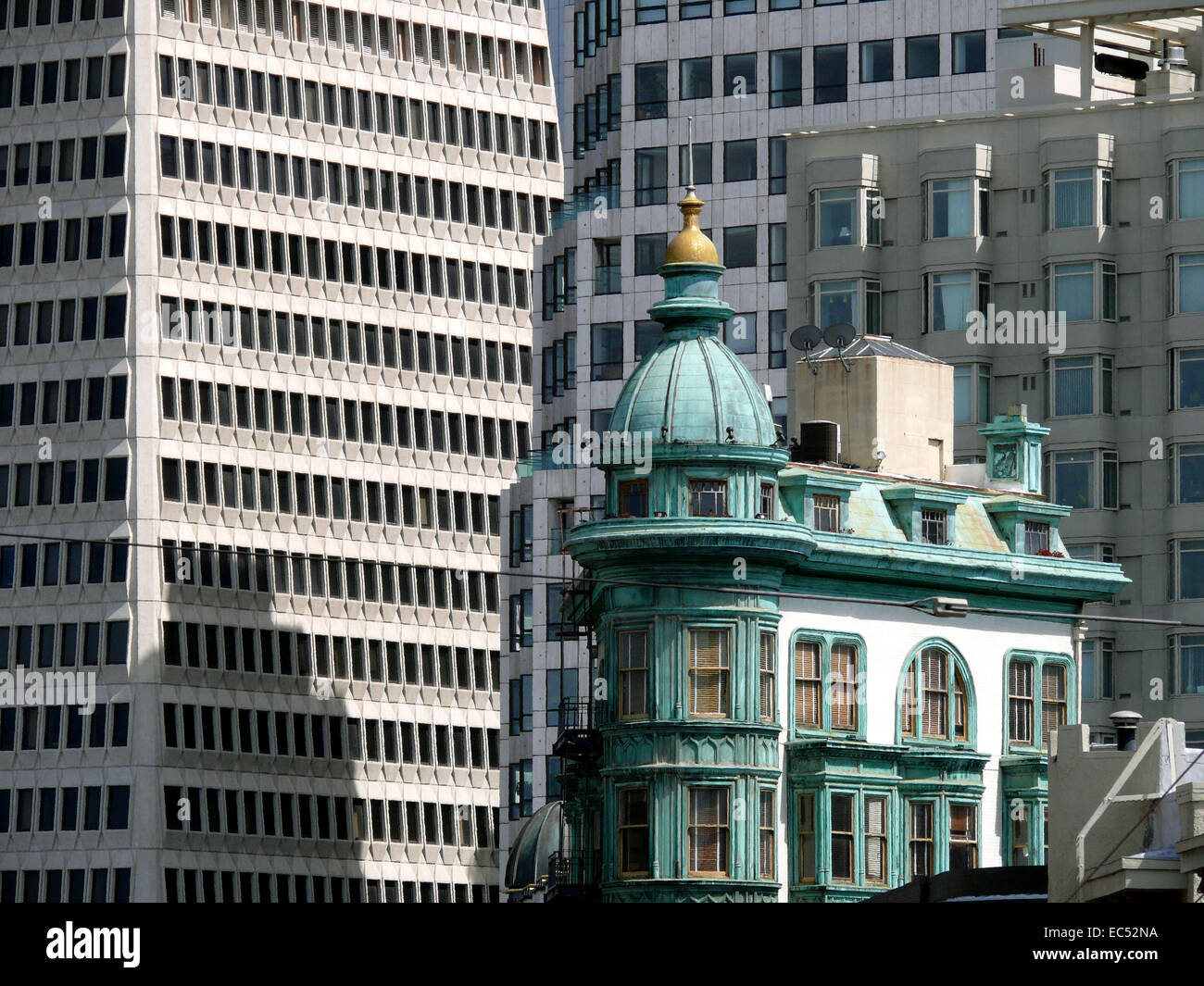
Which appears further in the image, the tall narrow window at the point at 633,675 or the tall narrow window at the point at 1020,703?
the tall narrow window at the point at 1020,703

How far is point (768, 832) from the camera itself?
8481cm

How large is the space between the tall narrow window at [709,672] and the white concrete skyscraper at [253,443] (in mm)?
84255

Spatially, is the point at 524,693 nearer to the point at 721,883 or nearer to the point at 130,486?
the point at 130,486

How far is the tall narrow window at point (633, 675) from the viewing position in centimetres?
8506

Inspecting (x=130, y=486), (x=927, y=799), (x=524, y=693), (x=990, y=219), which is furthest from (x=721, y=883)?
(x=130, y=486)

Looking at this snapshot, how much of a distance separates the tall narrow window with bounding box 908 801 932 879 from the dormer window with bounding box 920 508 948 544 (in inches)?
294

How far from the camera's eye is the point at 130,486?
169750mm

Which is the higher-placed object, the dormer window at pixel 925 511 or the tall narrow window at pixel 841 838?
the dormer window at pixel 925 511

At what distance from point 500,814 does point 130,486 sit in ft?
78.8

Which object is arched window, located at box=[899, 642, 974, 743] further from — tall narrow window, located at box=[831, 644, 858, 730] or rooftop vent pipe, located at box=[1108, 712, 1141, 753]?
rooftop vent pipe, located at box=[1108, 712, 1141, 753]

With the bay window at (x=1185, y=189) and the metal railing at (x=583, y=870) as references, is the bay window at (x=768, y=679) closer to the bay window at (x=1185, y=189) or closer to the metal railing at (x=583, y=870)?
the metal railing at (x=583, y=870)

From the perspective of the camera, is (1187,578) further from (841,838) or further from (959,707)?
(841,838)

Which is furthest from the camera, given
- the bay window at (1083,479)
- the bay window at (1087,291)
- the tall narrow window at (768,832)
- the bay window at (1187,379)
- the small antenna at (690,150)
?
the bay window at (1087,291)

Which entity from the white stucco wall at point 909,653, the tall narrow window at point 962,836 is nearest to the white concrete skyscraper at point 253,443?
the white stucco wall at point 909,653
